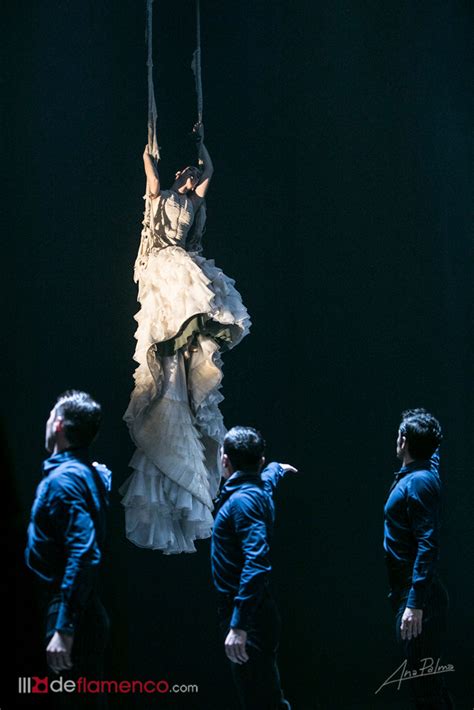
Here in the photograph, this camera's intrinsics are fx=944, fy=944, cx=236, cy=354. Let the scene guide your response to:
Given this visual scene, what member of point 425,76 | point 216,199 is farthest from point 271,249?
point 425,76

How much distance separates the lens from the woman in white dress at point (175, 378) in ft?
10.8

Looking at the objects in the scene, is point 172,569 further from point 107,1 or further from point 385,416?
point 107,1

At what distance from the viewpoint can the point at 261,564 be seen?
8.77 feet

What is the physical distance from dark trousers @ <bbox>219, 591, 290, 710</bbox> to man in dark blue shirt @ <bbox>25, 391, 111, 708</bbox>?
16.9 inches

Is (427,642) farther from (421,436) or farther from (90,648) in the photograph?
(90,648)

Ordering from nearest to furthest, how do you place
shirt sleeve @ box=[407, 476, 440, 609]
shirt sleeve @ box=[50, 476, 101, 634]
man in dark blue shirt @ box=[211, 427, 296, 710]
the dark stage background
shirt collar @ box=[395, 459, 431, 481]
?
shirt sleeve @ box=[50, 476, 101, 634], man in dark blue shirt @ box=[211, 427, 296, 710], shirt sleeve @ box=[407, 476, 440, 609], shirt collar @ box=[395, 459, 431, 481], the dark stage background

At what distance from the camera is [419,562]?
280 cm

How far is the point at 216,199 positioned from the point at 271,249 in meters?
0.33

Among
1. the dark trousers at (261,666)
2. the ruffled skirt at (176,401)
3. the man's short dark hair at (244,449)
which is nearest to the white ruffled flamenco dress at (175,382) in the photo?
the ruffled skirt at (176,401)

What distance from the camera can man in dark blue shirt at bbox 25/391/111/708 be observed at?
242cm

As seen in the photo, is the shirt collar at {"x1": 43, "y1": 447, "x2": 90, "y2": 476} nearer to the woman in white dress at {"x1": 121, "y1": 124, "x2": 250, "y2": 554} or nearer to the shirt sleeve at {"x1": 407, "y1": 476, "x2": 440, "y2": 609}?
the woman in white dress at {"x1": 121, "y1": 124, "x2": 250, "y2": 554}

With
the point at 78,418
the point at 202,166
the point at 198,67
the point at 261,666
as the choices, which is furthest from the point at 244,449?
the point at 198,67

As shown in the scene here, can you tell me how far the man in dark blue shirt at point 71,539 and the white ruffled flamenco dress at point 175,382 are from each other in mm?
632

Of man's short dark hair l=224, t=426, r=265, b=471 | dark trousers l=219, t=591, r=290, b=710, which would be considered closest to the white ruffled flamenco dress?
man's short dark hair l=224, t=426, r=265, b=471
